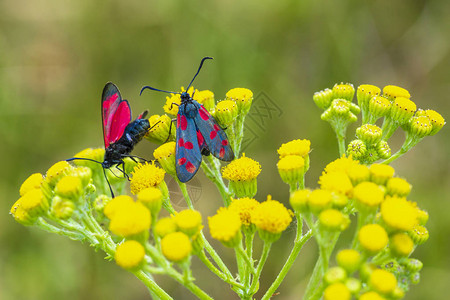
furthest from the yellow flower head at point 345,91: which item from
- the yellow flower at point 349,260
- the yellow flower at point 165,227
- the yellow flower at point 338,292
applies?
the yellow flower at point 165,227

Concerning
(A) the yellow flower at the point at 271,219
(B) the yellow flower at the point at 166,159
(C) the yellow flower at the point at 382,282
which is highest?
(B) the yellow flower at the point at 166,159

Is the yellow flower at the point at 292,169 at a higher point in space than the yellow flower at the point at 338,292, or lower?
higher

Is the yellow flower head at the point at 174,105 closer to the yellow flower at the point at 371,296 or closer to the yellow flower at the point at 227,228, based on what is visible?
the yellow flower at the point at 227,228

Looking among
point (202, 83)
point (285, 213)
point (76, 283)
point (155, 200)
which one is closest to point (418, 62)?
point (202, 83)

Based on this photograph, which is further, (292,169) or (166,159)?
(166,159)

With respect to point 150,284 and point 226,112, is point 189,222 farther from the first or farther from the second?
point 226,112

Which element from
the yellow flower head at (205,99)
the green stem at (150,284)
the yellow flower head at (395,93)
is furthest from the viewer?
the yellow flower head at (205,99)

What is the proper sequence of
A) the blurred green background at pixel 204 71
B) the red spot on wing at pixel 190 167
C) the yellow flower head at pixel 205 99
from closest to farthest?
the red spot on wing at pixel 190 167 < the yellow flower head at pixel 205 99 < the blurred green background at pixel 204 71

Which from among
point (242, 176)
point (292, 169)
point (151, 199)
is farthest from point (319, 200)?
point (151, 199)
